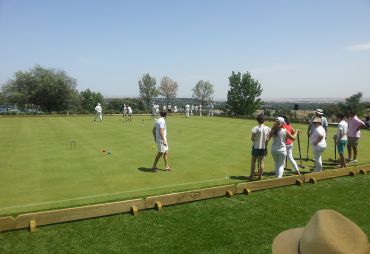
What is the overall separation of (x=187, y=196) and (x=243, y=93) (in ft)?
192

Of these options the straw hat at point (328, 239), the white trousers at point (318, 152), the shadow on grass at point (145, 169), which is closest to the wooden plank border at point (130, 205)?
the white trousers at point (318, 152)

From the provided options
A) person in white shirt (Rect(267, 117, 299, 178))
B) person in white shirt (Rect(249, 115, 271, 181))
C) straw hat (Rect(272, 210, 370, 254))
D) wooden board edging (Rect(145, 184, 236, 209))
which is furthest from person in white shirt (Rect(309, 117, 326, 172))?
straw hat (Rect(272, 210, 370, 254))

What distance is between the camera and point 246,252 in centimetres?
546

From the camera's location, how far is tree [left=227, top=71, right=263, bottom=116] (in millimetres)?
63750

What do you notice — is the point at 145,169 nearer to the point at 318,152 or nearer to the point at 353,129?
the point at 318,152

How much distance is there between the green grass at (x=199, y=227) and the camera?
5543mm

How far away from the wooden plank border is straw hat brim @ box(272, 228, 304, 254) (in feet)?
14.5

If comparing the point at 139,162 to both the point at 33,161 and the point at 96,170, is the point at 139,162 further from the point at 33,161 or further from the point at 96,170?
the point at 33,161

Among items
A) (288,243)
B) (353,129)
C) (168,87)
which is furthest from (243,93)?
(288,243)

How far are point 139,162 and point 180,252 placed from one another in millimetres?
6630

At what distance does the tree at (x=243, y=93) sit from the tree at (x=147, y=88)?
1211 inches

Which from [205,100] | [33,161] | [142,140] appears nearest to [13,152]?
[33,161]

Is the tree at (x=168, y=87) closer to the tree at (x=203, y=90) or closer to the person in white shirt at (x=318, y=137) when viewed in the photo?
the tree at (x=203, y=90)

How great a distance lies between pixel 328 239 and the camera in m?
2.22
